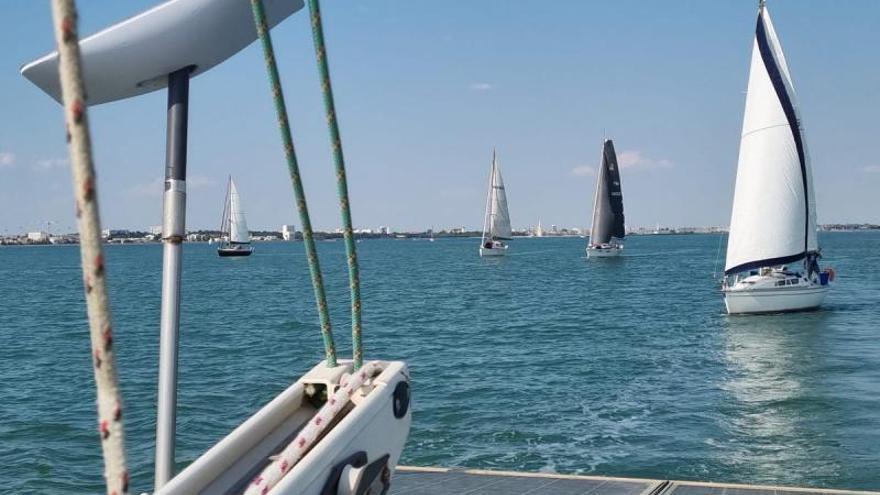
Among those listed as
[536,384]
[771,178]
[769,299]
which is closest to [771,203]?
[771,178]

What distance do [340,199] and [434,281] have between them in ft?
243

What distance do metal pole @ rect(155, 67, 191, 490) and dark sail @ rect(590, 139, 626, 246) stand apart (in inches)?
3952

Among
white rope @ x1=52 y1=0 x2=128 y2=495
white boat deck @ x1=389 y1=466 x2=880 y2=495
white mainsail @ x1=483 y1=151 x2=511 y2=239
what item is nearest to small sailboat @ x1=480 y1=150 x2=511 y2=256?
white mainsail @ x1=483 y1=151 x2=511 y2=239

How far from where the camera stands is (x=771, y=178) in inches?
1571

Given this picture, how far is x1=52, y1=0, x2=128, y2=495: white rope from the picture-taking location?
1836mm

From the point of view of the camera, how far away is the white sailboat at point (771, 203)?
3841 centimetres

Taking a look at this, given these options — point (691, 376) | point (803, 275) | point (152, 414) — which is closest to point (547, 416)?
point (691, 376)

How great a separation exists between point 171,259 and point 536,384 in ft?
66.9

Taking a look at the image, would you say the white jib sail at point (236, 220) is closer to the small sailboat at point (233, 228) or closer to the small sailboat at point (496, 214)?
the small sailboat at point (233, 228)

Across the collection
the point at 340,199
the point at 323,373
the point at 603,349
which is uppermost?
the point at 340,199

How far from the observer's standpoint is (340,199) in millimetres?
4570

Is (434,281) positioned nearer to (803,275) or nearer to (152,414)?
(803,275)

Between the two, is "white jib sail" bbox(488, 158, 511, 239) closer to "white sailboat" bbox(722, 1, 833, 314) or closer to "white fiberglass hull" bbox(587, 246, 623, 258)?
"white fiberglass hull" bbox(587, 246, 623, 258)

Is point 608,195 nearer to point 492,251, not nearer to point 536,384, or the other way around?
point 492,251
